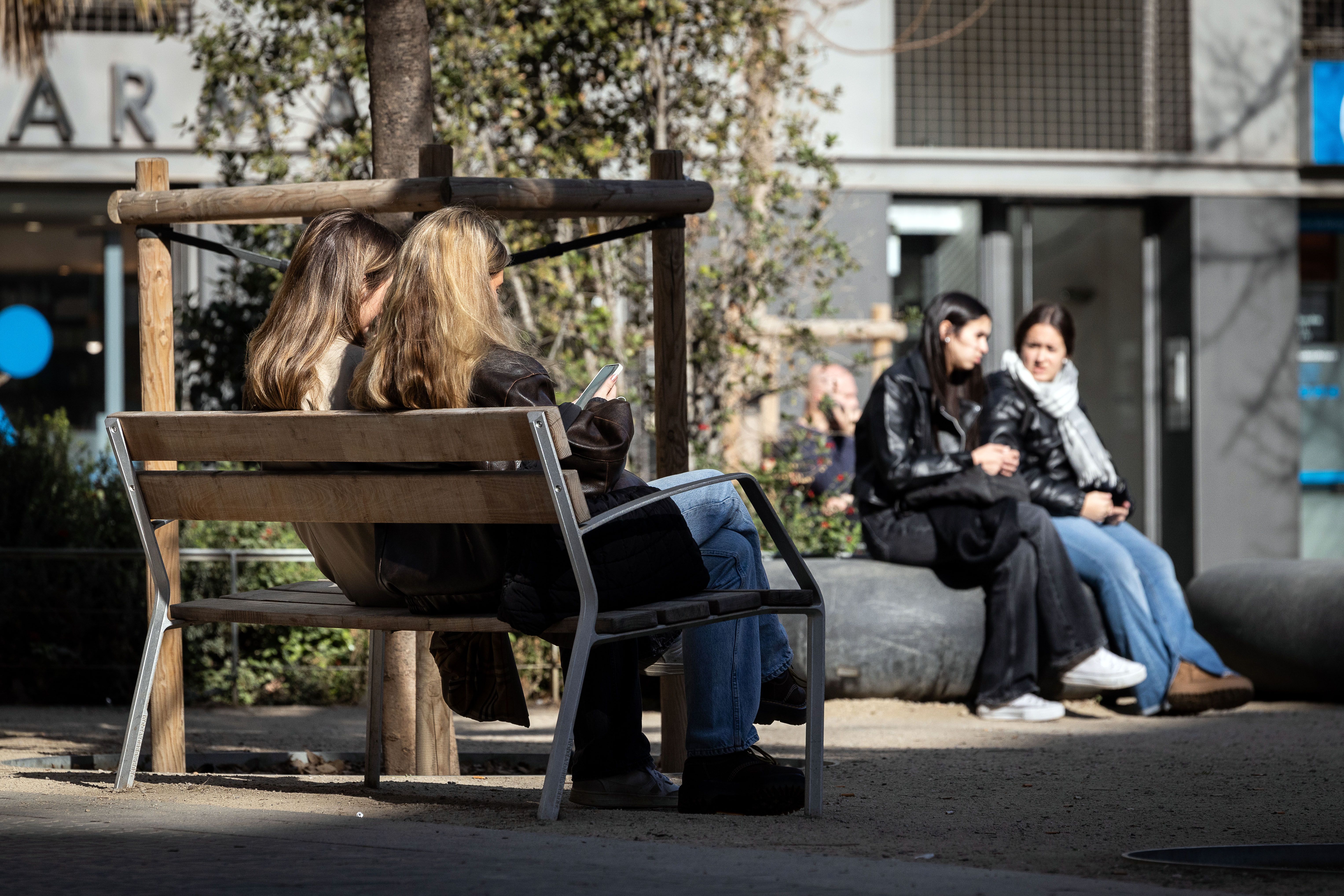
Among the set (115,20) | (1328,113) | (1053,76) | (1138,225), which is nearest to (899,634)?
(1053,76)

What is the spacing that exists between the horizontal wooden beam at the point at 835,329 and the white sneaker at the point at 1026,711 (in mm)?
2873

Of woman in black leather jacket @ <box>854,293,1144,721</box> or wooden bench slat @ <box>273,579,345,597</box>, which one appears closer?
wooden bench slat @ <box>273,579,345,597</box>

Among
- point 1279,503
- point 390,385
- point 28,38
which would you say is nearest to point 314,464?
point 390,385

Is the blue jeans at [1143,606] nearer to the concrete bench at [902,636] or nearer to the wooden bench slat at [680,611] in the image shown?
the concrete bench at [902,636]

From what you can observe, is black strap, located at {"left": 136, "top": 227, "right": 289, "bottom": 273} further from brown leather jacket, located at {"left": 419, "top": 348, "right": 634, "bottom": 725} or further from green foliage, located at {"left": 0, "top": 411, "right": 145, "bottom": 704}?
green foliage, located at {"left": 0, "top": 411, "right": 145, "bottom": 704}

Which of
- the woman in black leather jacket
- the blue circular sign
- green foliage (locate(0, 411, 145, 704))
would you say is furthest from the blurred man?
the blue circular sign

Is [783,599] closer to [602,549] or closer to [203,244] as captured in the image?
[602,549]

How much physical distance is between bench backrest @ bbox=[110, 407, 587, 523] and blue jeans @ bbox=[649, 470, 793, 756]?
422 millimetres

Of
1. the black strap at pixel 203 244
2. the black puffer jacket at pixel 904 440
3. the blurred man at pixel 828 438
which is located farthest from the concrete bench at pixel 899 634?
the black strap at pixel 203 244

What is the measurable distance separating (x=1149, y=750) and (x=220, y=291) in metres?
6.04

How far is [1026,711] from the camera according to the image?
20.0 feet

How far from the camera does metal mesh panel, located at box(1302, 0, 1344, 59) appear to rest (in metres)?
13.0

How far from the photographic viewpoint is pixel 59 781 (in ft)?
12.5

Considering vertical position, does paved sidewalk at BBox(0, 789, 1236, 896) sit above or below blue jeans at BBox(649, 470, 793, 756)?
below
